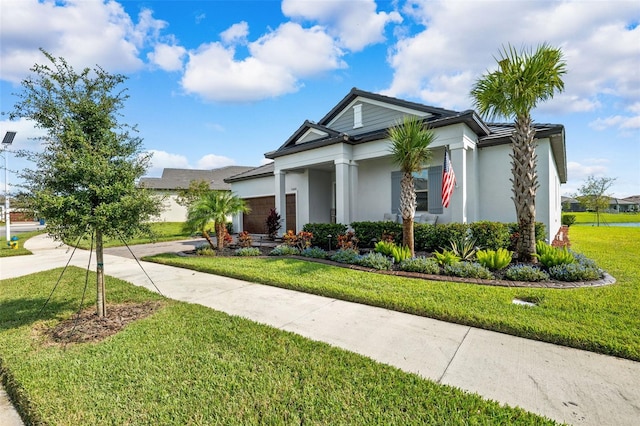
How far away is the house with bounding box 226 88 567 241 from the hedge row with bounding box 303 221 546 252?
81cm

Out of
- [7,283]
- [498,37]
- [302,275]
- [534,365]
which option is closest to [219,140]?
[7,283]

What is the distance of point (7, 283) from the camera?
23.9 ft

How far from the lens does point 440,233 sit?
880cm

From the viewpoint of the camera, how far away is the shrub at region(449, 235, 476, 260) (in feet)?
25.7

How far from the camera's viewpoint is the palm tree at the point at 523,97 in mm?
7051

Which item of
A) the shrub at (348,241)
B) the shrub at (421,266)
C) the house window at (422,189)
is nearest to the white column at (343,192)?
the shrub at (348,241)

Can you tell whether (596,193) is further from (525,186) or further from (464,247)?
(464,247)

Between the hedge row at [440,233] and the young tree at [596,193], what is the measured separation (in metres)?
28.8

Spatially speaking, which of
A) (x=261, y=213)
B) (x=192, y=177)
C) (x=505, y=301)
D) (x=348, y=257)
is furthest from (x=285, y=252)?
(x=192, y=177)

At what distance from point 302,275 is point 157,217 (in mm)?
3502

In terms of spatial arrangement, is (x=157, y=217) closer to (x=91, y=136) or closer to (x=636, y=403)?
(x=91, y=136)

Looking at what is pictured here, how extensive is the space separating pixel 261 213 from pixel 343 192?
7.57 m

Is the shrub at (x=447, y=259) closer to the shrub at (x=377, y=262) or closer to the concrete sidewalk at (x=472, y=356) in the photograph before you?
the shrub at (x=377, y=262)

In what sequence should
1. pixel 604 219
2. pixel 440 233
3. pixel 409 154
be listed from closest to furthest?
pixel 409 154 < pixel 440 233 < pixel 604 219
